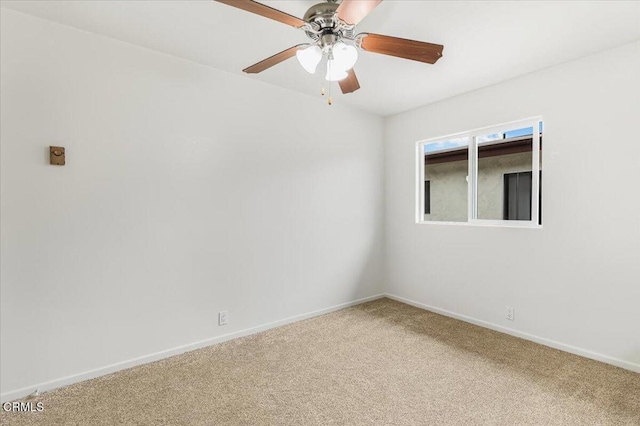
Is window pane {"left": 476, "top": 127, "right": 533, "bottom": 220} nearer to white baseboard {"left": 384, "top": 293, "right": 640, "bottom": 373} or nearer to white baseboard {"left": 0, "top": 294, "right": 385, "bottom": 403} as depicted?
white baseboard {"left": 384, "top": 293, "right": 640, "bottom": 373}

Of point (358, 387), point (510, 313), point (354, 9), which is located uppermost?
point (354, 9)

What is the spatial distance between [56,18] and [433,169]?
152 inches

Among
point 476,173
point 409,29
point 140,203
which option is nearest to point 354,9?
point 409,29

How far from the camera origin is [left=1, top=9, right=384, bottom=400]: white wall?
2.02m

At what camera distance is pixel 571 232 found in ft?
8.58

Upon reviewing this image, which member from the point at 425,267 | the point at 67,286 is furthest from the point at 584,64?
the point at 67,286

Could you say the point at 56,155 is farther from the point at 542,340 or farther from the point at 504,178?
the point at 504,178

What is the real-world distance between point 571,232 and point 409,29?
2.10m

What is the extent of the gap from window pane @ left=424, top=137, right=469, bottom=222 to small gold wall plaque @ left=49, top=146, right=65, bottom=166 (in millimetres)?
3532

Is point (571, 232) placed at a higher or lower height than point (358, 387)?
higher

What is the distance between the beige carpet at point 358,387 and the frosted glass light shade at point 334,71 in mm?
2048

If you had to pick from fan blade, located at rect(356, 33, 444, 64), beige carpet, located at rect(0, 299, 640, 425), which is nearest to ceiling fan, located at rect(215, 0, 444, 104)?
fan blade, located at rect(356, 33, 444, 64)

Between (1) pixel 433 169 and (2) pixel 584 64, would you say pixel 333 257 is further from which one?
(2) pixel 584 64

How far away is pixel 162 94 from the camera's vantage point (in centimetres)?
251
